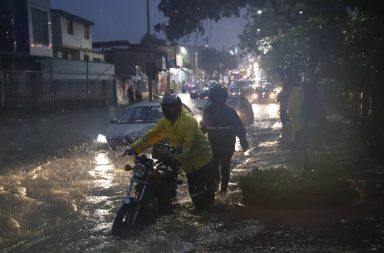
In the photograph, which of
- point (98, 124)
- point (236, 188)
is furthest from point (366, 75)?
point (98, 124)

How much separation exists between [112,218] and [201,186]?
136 cm

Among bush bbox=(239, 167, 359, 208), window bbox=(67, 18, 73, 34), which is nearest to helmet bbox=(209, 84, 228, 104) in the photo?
bush bbox=(239, 167, 359, 208)

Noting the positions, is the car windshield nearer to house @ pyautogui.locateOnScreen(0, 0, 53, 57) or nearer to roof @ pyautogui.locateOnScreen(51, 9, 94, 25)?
house @ pyautogui.locateOnScreen(0, 0, 53, 57)

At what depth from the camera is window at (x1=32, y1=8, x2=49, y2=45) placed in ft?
96.6

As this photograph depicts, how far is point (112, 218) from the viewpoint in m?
7.02

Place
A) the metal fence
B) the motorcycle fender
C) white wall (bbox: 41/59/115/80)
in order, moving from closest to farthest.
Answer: the motorcycle fender, the metal fence, white wall (bbox: 41/59/115/80)

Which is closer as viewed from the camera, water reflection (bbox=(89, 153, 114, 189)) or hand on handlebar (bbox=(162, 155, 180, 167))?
hand on handlebar (bbox=(162, 155, 180, 167))

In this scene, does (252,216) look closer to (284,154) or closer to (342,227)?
(342,227)

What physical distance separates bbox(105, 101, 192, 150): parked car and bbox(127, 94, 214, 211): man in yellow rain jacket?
5.90 m

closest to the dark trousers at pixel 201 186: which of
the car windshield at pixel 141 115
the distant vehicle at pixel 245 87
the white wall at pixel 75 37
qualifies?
the car windshield at pixel 141 115

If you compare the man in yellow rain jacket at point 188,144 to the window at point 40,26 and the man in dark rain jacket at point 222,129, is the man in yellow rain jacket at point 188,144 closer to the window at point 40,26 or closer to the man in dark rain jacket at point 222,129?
the man in dark rain jacket at point 222,129

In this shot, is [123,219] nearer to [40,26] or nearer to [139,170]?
[139,170]

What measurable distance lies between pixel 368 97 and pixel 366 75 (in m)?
1.29

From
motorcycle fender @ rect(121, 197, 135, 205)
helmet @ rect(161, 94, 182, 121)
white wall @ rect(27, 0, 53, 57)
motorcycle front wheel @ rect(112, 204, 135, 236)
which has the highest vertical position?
white wall @ rect(27, 0, 53, 57)
